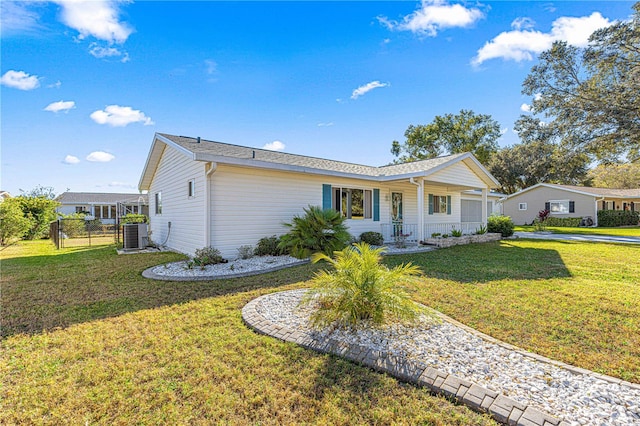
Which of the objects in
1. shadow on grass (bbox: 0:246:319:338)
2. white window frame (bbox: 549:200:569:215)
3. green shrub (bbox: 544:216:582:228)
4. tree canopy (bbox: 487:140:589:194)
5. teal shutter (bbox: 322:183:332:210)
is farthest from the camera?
tree canopy (bbox: 487:140:589:194)

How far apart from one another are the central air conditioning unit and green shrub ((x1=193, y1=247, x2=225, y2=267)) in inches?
189

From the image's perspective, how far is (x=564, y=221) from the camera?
971 inches

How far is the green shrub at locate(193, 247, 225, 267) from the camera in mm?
7641

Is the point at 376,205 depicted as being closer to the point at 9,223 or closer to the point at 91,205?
the point at 9,223

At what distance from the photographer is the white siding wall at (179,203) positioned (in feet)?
29.1

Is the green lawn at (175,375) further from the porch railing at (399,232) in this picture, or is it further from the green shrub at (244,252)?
the porch railing at (399,232)

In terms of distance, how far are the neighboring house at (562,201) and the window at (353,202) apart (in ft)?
74.3

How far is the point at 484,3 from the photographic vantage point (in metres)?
9.83

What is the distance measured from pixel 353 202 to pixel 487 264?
17.2 feet

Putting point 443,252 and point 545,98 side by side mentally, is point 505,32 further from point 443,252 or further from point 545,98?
point 443,252

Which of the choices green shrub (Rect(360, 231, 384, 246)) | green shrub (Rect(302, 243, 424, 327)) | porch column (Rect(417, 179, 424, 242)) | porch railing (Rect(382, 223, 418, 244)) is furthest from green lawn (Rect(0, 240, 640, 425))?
porch railing (Rect(382, 223, 418, 244))

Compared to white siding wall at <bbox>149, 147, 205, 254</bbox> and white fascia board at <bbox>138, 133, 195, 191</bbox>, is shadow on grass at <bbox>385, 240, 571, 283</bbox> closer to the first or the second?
white siding wall at <bbox>149, 147, 205, 254</bbox>

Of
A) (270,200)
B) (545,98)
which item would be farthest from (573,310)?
(545,98)

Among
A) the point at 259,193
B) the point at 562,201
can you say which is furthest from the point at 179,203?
the point at 562,201
